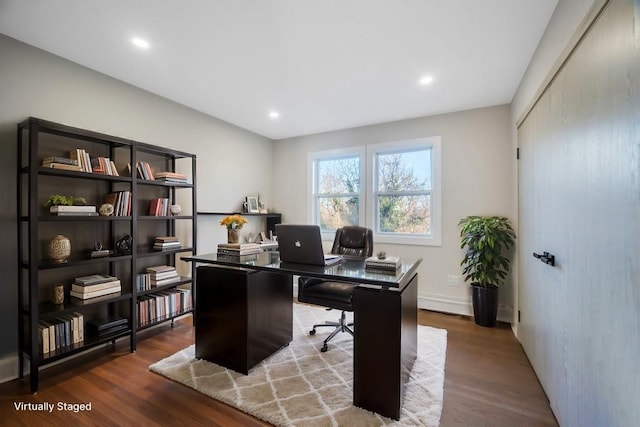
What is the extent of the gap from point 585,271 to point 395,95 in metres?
2.39

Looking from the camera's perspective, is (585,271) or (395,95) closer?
(585,271)

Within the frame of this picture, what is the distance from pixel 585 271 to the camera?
126cm

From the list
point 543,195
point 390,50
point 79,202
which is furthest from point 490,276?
point 79,202

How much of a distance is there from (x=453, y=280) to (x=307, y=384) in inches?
Result: 93.1

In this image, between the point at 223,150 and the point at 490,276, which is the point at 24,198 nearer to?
the point at 223,150

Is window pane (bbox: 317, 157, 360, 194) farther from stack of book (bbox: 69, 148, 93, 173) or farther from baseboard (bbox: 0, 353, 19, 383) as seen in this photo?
baseboard (bbox: 0, 353, 19, 383)

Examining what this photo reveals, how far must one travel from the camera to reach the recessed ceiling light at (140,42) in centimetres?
206

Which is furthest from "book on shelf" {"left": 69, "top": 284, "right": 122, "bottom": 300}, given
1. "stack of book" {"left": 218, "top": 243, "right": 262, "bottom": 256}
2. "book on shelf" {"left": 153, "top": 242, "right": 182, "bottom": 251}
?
"stack of book" {"left": 218, "top": 243, "right": 262, "bottom": 256}

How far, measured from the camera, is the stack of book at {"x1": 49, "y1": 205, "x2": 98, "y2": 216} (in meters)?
2.08

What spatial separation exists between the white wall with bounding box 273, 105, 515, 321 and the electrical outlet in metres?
0.04

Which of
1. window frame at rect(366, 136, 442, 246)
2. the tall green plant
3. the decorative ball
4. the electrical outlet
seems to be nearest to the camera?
the decorative ball

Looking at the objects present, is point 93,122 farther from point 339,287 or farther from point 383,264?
point 383,264

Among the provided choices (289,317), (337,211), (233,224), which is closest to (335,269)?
(289,317)

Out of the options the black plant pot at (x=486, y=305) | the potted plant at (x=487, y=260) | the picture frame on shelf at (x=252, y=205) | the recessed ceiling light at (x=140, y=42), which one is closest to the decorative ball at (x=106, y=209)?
the recessed ceiling light at (x=140, y=42)
